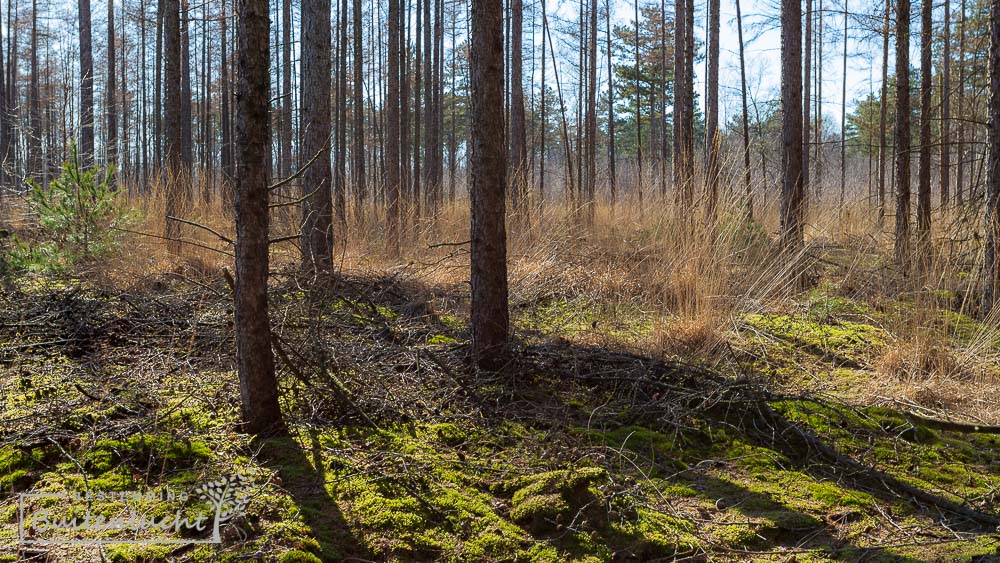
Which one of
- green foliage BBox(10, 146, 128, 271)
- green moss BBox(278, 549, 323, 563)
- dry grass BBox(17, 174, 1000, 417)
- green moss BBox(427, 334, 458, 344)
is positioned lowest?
green moss BBox(278, 549, 323, 563)

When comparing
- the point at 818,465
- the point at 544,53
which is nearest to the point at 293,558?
the point at 818,465

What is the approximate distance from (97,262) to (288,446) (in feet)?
14.6

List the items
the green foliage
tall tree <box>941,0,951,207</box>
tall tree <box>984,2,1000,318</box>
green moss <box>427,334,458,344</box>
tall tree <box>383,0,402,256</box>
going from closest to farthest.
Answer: green moss <box>427,334,458,344</box>
tall tree <box>984,2,1000,318</box>
the green foliage
tall tree <box>383,0,402,256</box>
tall tree <box>941,0,951,207</box>

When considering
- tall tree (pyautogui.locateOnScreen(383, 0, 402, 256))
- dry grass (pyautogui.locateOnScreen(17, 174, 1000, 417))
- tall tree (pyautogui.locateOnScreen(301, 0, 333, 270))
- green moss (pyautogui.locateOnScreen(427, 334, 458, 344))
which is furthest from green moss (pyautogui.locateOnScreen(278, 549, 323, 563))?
tall tree (pyautogui.locateOnScreen(383, 0, 402, 256))

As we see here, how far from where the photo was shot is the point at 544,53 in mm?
17953

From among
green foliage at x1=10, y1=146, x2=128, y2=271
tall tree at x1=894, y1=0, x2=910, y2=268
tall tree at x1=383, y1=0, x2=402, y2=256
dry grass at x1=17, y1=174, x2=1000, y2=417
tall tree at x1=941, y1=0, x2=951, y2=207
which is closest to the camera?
dry grass at x1=17, y1=174, x2=1000, y2=417

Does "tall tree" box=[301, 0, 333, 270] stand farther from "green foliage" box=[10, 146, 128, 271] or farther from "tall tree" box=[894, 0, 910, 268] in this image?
"tall tree" box=[894, 0, 910, 268]

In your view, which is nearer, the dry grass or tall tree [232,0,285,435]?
tall tree [232,0,285,435]

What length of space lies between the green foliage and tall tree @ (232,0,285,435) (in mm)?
4300

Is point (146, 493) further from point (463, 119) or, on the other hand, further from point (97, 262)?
point (463, 119)

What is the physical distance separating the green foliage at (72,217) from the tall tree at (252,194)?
4.30 meters

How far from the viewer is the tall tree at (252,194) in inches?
91.5

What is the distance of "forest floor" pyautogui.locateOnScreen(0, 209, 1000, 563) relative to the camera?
2088 mm

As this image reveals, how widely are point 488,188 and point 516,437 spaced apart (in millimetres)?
1363
